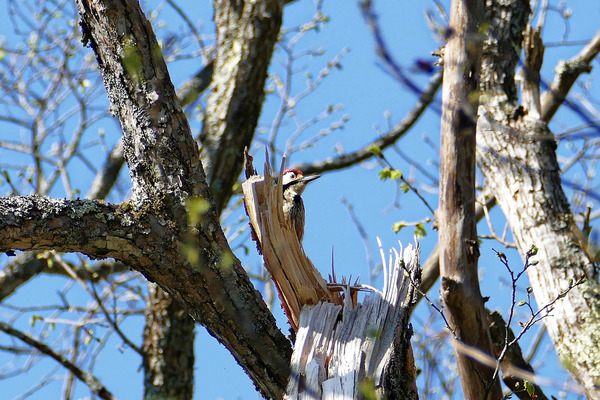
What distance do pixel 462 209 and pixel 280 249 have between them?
0.79 m

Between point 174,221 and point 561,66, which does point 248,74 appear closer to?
point 561,66

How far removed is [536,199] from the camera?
3.59 meters

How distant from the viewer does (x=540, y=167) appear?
3.66 metres

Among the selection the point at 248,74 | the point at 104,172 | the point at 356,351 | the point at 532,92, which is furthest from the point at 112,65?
the point at 104,172

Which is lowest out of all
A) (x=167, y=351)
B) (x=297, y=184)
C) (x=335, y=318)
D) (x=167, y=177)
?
(x=335, y=318)

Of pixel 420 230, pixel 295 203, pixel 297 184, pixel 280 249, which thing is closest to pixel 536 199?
pixel 420 230

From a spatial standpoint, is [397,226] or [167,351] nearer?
[397,226]

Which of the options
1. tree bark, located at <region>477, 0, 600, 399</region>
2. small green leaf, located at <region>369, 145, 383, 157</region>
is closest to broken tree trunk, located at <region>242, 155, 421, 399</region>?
small green leaf, located at <region>369, 145, 383, 157</region>

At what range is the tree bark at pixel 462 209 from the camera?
108 inches

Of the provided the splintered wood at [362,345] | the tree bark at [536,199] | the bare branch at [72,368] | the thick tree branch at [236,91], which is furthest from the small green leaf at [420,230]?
the bare branch at [72,368]

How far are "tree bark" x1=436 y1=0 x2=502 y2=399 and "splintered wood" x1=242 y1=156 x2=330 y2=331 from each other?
21.3 inches

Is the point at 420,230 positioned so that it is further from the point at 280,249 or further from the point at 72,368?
the point at 72,368

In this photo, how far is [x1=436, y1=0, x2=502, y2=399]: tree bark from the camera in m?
2.75

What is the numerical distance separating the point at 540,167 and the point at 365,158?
2114 millimetres
